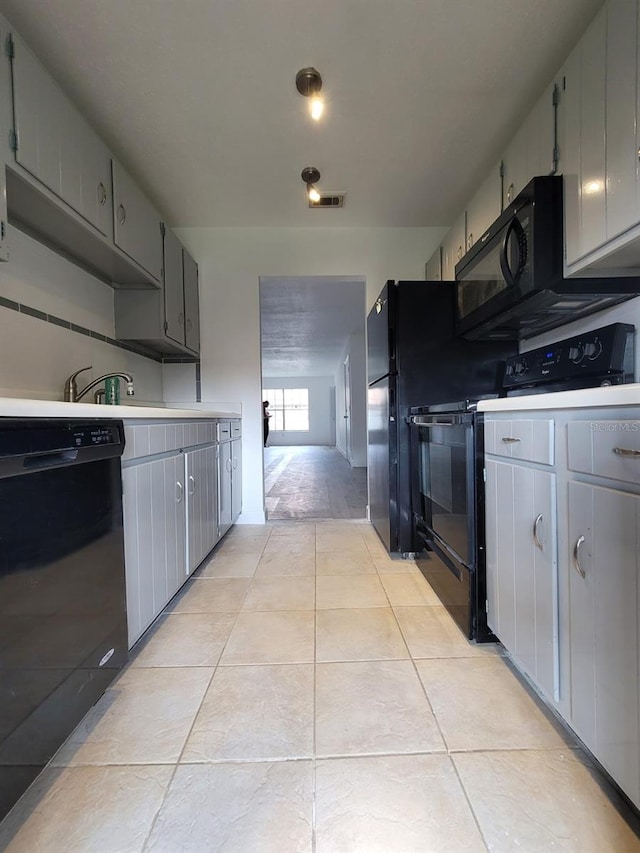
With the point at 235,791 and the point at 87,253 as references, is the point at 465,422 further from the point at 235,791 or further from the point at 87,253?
the point at 87,253

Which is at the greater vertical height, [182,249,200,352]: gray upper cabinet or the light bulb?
the light bulb

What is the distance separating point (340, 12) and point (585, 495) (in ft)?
6.16

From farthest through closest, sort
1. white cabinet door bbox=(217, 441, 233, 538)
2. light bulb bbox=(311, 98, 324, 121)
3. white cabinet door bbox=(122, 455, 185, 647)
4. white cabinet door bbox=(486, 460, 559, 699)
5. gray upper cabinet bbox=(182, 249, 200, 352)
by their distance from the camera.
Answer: gray upper cabinet bbox=(182, 249, 200, 352)
white cabinet door bbox=(217, 441, 233, 538)
light bulb bbox=(311, 98, 324, 121)
white cabinet door bbox=(122, 455, 185, 647)
white cabinet door bbox=(486, 460, 559, 699)

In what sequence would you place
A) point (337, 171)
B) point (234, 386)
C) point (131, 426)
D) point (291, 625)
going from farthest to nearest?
point (234, 386), point (337, 171), point (291, 625), point (131, 426)

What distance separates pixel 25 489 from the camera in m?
0.83

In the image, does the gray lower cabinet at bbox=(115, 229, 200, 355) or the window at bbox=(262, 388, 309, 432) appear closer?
the gray lower cabinet at bbox=(115, 229, 200, 355)

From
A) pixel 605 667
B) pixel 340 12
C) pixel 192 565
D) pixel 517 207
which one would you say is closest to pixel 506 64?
pixel 517 207

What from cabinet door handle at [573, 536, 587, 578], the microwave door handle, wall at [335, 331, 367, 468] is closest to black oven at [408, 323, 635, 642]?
the microwave door handle

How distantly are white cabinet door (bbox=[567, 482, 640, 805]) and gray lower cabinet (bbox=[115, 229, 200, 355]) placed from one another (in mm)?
2432

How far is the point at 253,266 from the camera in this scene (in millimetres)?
3230

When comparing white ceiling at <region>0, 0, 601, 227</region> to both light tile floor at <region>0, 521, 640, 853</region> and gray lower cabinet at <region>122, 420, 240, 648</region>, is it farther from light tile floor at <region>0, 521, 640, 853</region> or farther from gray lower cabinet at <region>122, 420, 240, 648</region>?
light tile floor at <region>0, 521, 640, 853</region>

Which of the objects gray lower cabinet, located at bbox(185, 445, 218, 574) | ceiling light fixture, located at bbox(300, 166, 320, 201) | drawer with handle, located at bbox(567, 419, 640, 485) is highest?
ceiling light fixture, located at bbox(300, 166, 320, 201)

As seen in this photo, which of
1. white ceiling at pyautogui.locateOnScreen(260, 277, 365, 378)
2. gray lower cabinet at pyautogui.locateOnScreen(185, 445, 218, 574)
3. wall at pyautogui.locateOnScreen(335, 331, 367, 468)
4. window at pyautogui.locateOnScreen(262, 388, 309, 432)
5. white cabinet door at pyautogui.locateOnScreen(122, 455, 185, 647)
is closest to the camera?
white cabinet door at pyautogui.locateOnScreen(122, 455, 185, 647)

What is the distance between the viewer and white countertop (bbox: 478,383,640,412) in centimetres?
76
